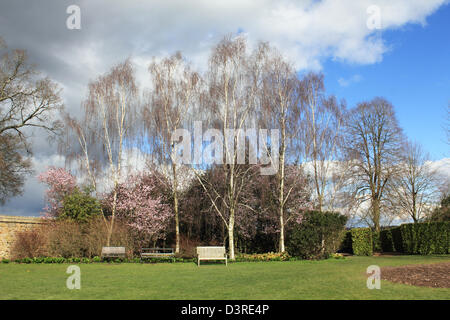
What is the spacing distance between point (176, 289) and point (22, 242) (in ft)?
44.4

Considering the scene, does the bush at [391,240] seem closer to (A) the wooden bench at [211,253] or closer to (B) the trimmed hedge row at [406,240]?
(B) the trimmed hedge row at [406,240]

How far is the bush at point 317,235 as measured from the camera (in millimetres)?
17172

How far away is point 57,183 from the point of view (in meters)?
23.4

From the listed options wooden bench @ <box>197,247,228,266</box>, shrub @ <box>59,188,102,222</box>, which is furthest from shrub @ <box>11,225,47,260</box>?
wooden bench @ <box>197,247,228,266</box>

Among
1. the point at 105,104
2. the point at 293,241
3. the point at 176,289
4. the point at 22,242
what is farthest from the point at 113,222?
the point at 176,289

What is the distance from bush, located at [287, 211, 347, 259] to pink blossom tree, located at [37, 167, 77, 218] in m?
14.2

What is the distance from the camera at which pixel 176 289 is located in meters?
8.30

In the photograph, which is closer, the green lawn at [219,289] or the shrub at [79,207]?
the green lawn at [219,289]

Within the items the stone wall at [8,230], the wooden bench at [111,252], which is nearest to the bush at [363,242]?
the wooden bench at [111,252]

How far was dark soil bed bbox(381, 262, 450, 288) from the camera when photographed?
8.35 meters

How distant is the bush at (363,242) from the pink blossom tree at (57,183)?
18157 millimetres

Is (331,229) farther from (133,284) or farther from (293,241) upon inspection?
(133,284)

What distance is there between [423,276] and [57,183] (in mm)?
21345
